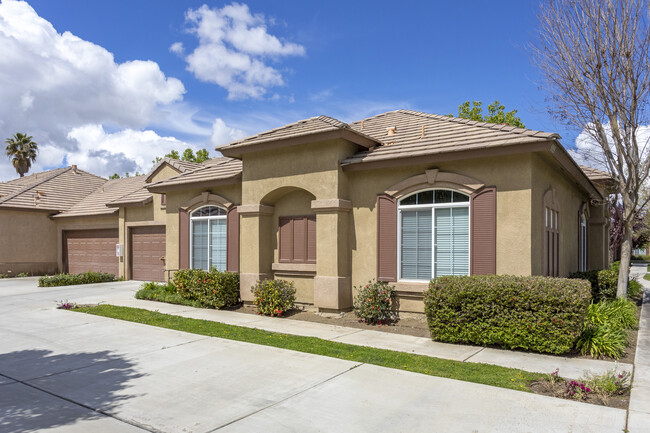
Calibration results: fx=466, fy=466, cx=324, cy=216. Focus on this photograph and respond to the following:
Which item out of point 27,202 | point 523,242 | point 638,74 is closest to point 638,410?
point 523,242

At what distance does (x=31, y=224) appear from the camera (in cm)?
2284

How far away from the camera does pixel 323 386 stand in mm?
6066

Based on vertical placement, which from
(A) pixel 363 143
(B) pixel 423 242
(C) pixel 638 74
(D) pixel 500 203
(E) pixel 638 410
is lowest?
(E) pixel 638 410

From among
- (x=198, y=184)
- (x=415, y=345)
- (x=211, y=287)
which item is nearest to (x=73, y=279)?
(x=198, y=184)

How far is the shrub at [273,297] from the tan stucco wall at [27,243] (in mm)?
16535

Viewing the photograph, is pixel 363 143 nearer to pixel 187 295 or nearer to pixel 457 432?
pixel 187 295

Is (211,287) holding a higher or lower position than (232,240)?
lower

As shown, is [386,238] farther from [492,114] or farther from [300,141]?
[492,114]

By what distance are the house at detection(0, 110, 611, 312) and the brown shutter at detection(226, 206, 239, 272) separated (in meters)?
0.05

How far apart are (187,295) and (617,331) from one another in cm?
1031

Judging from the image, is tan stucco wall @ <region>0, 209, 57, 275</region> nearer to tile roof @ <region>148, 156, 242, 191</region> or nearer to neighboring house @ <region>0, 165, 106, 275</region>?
neighboring house @ <region>0, 165, 106, 275</region>

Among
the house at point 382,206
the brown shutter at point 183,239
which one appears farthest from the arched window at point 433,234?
the brown shutter at point 183,239

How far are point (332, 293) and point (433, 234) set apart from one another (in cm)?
272

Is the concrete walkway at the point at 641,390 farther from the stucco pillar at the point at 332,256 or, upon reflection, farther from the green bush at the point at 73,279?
the green bush at the point at 73,279
